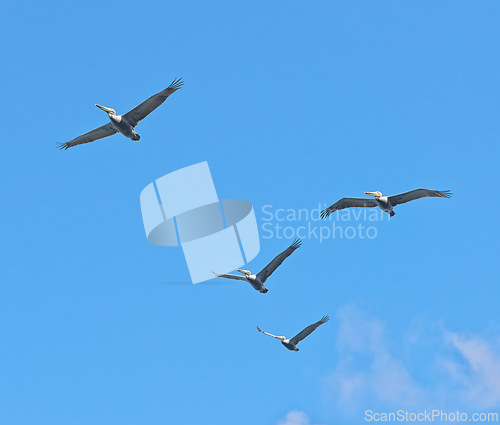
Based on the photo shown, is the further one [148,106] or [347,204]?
[347,204]

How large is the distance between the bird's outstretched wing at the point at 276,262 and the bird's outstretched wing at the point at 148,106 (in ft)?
35.0

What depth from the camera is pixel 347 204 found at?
4219 centimetres

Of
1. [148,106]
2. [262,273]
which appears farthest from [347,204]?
[148,106]

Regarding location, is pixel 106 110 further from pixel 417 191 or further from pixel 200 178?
pixel 417 191

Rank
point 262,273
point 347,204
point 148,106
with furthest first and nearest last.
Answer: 1. point 347,204
2. point 262,273
3. point 148,106

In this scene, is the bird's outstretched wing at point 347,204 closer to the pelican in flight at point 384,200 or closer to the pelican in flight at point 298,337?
the pelican in flight at point 384,200

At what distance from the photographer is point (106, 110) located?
36312 mm

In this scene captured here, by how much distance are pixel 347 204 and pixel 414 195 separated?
4.63 meters

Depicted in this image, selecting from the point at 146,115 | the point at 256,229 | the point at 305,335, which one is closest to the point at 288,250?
the point at 256,229

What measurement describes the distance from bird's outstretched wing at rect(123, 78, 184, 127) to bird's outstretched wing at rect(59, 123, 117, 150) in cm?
154

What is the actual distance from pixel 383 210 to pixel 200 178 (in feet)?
34.9

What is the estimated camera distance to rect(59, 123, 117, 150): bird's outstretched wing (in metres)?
37.4

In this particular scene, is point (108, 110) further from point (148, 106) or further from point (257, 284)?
point (257, 284)

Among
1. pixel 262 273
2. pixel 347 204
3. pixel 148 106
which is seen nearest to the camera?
pixel 148 106
